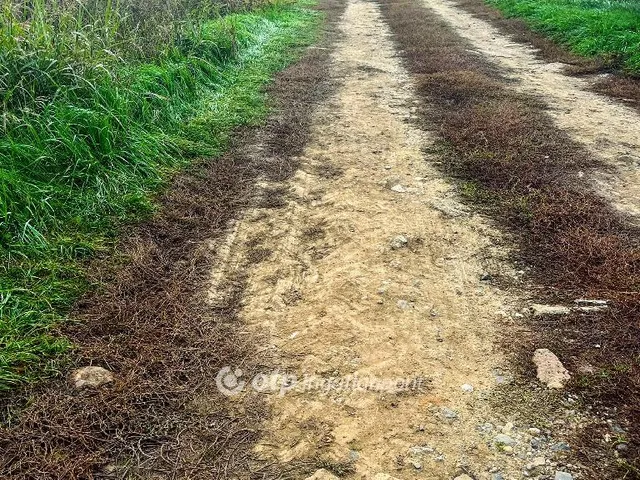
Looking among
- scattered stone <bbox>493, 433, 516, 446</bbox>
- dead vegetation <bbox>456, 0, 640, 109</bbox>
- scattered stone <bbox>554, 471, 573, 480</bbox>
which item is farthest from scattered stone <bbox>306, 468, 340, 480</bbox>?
dead vegetation <bbox>456, 0, 640, 109</bbox>

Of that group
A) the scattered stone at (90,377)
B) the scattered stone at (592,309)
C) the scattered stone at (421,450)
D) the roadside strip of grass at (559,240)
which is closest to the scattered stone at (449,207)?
the roadside strip of grass at (559,240)

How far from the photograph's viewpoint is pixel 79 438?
2426mm

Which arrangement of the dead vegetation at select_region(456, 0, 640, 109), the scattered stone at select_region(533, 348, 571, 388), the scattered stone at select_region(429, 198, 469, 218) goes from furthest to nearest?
the dead vegetation at select_region(456, 0, 640, 109)
the scattered stone at select_region(429, 198, 469, 218)
the scattered stone at select_region(533, 348, 571, 388)

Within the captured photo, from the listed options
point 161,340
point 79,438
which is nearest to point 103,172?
point 161,340

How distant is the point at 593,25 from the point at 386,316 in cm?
985

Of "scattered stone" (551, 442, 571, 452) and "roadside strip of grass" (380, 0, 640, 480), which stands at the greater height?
"roadside strip of grass" (380, 0, 640, 480)

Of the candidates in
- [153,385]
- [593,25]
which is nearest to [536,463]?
[153,385]

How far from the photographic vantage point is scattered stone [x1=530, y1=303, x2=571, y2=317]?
3.14 metres

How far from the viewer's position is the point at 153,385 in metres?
Answer: 2.73

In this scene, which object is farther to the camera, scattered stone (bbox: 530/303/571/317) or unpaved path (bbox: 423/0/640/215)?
unpaved path (bbox: 423/0/640/215)

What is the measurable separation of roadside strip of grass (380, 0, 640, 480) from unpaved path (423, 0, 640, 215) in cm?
20

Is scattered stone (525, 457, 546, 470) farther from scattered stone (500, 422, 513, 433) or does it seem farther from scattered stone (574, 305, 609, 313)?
scattered stone (574, 305, 609, 313)

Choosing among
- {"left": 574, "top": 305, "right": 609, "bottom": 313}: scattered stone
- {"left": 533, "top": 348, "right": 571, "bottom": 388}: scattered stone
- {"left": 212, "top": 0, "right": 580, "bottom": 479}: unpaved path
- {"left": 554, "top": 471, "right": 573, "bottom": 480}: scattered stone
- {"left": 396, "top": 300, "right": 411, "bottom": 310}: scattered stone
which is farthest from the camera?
{"left": 396, "top": 300, "right": 411, "bottom": 310}: scattered stone

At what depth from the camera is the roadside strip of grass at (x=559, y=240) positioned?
8.21 ft
